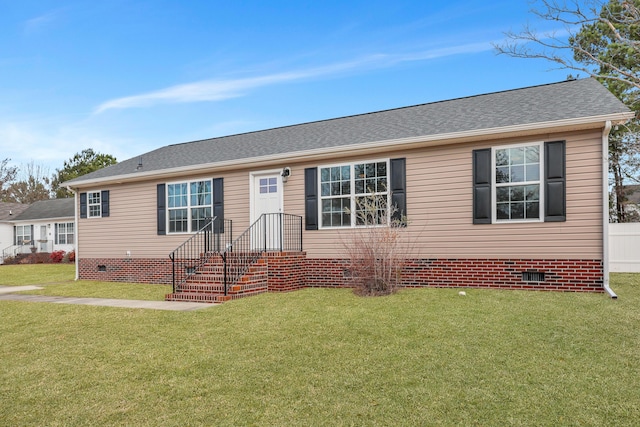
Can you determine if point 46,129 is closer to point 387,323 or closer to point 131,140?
point 131,140

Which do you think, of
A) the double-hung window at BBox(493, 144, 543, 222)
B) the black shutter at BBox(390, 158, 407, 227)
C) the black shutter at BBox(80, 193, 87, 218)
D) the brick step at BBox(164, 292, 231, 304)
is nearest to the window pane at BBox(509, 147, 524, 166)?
the double-hung window at BBox(493, 144, 543, 222)

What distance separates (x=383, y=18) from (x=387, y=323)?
10218 mm

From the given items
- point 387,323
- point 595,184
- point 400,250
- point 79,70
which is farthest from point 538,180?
point 79,70

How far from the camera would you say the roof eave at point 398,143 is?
7.32 meters

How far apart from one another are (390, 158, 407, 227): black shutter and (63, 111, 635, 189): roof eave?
0.42 m

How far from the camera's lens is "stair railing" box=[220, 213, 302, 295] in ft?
31.7

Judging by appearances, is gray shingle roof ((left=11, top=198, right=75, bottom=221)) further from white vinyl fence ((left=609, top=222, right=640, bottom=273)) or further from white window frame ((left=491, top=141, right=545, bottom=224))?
white vinyl fence ((left=609, top=222, right=640, bottom=273))

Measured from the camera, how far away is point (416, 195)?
8.99m

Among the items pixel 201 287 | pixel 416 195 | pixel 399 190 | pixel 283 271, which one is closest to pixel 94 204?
pixel 201 287

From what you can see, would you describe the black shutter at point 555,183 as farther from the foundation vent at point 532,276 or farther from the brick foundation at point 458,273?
the foundation vent at point 532,276

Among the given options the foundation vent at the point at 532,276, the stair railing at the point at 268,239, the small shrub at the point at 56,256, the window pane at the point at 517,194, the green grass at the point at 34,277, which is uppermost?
the window pane at the point at 517,194

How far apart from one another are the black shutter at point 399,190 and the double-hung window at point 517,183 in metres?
1.80

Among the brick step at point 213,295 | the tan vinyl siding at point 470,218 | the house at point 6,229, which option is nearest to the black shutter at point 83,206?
the brick step at point 213,295

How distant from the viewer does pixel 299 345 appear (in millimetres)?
4688
